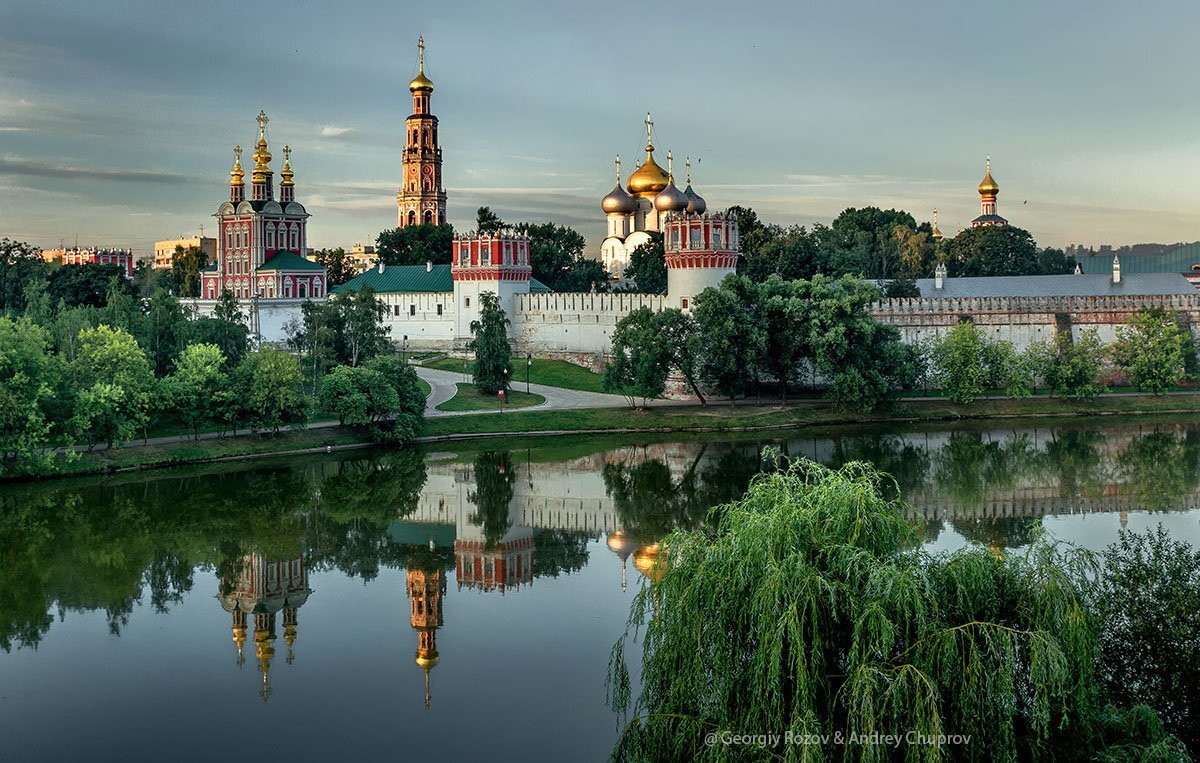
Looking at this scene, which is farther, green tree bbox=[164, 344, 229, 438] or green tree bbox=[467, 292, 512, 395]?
green tree bbox=[467, 292, 512, 395]

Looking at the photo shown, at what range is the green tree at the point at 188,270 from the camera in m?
67.4

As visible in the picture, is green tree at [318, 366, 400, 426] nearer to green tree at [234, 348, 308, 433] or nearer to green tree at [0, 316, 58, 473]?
green tree at [234, 348, 308, 433]

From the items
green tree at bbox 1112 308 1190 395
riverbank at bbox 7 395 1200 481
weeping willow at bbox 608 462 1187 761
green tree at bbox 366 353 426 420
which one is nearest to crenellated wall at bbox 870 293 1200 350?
green tree at bbox 1112 308 1190 395

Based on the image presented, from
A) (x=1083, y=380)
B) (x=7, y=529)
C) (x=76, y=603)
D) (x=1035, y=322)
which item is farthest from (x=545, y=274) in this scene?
(x=76, y=603)

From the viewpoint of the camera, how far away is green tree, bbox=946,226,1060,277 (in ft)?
197

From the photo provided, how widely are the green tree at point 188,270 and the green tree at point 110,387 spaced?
118 ft

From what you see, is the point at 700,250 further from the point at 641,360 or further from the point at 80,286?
the point at 80,286

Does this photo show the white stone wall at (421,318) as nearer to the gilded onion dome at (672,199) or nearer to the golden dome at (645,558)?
the gilded onion dome at (672,199)

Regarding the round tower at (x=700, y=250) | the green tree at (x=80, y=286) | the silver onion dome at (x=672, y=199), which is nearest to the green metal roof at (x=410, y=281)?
the silver onion dome at (x=672, y=199)

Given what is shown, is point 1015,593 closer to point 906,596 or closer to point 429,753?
point 906,596

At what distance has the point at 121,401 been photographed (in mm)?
29703

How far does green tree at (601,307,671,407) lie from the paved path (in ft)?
4.28

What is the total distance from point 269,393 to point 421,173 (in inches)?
1309

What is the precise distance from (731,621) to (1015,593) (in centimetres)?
241
